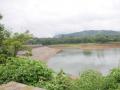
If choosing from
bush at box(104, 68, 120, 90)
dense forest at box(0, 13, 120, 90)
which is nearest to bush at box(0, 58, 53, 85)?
dense forest at box(0, 13, 120, 90)

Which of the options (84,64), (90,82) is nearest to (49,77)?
(90,82)

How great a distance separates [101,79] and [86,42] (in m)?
69.4

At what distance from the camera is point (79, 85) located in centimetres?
776

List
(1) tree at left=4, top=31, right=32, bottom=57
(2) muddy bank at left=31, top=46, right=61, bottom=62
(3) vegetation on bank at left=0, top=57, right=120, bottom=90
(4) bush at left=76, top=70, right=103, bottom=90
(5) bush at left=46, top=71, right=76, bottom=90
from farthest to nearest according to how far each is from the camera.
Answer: (2) muddy bank at left=31, top=46, right=61, bottom=62
(1) tree at left=4, top=31, right=32, bottom=57
(5) bush at left=46, top=71, right=76, bottom=90
(3) vegetation on bank at left=0, top=57, right=120, bottom=90
(4) bush at left=76, top=70, right=103, bottom=90

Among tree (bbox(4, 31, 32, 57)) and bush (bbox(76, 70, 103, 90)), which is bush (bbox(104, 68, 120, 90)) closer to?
bush (bbox(76, 70, 103, 90))

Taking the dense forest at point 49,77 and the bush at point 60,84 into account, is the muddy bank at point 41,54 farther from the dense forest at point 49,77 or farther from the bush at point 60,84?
the bush at point 60,84

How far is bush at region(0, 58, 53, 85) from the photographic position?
11.0 m

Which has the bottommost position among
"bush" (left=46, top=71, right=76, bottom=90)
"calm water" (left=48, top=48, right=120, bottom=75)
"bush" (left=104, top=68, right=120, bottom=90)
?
"calm water" (left=48, top=48, right=120, bottom=75)

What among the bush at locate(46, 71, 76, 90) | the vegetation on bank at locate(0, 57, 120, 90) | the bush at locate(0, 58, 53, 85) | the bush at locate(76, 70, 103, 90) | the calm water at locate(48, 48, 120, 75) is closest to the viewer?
the bush at locate(76, 70, 103, 90)

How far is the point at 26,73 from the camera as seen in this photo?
11016 mm

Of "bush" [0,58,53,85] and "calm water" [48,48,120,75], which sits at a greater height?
"bush" [0,58,53,85]

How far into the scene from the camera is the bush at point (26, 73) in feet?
36.1

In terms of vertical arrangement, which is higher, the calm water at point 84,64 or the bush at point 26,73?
the bush at point 26,73

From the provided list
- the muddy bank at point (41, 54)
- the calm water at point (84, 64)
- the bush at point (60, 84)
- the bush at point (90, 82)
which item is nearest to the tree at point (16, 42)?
the calm water at point (84, 64)
